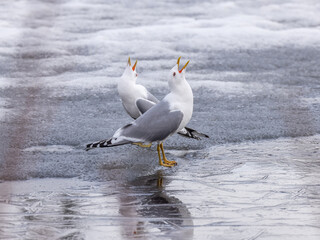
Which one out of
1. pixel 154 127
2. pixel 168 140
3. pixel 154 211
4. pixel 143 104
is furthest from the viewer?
pixel 143 104

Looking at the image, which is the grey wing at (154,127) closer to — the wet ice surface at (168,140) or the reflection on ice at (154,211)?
the wet ice surface at (168,140)

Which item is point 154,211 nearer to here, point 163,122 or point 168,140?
point 163,122

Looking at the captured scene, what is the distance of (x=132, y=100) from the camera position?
18.2ft

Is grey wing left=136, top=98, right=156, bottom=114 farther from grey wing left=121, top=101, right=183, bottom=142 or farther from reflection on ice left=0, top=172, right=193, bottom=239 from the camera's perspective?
reflection on ice left=0, top=172, right=193, bottom=239

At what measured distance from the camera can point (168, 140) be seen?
5340 mm

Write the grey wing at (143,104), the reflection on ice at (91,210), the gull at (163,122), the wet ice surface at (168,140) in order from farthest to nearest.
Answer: the grey wing at (143,104), the gull at (163,122), the wet ice surface at (168,140), the reflection on ice at (91,210)

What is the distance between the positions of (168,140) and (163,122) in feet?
2.43

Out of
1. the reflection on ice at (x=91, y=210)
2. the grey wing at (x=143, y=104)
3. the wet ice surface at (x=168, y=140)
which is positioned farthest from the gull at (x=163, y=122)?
the grey wing at (x=143, y=104)

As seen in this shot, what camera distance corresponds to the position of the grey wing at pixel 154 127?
4.58 metres

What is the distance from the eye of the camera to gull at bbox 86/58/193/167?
4.55 m

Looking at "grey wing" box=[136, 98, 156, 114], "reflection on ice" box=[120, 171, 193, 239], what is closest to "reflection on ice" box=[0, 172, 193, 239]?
"reflection on ice" box=[120, 171, 193, 239]

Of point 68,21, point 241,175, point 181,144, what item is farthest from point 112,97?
point 68,21

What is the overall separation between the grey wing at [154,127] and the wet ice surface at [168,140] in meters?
0.22

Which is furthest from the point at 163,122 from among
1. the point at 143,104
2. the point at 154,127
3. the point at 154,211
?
the point at 154,211
